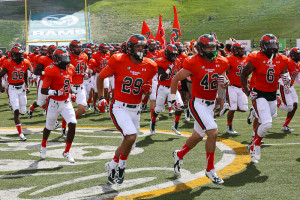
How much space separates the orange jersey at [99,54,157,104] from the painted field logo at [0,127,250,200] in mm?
1246

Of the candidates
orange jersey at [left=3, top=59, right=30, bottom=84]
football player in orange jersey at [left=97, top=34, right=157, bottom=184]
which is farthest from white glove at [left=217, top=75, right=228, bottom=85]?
orange jersey at [left=3, top=59, right=30, bottom=84]

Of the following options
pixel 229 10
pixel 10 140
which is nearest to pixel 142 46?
pixel 10 140

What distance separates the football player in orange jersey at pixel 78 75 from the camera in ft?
32.7

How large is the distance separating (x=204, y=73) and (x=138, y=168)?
1.97 metres

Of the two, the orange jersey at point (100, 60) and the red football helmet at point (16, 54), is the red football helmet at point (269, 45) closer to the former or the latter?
the red football helmet at point (16, 54)

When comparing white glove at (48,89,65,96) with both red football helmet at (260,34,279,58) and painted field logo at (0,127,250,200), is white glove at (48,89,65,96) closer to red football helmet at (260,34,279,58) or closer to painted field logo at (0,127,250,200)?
painted field logo at (0,127,250,200)

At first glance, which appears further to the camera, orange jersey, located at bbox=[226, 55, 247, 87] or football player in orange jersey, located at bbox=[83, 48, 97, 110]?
football player in orange jersey, located at bbox=[83, 48, 97, 110]

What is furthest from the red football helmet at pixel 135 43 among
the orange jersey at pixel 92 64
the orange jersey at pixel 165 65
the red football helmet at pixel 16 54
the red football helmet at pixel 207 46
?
the orange jersey at pixel 92 64

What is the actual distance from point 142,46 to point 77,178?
2.22m

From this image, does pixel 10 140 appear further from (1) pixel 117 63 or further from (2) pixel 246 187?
(2) pixel 246 187

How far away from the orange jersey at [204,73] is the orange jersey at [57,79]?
8.95 feet

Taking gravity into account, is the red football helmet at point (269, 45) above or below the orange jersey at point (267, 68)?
above

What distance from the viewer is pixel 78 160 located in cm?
770

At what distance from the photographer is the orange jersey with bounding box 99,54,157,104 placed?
19.5ft
